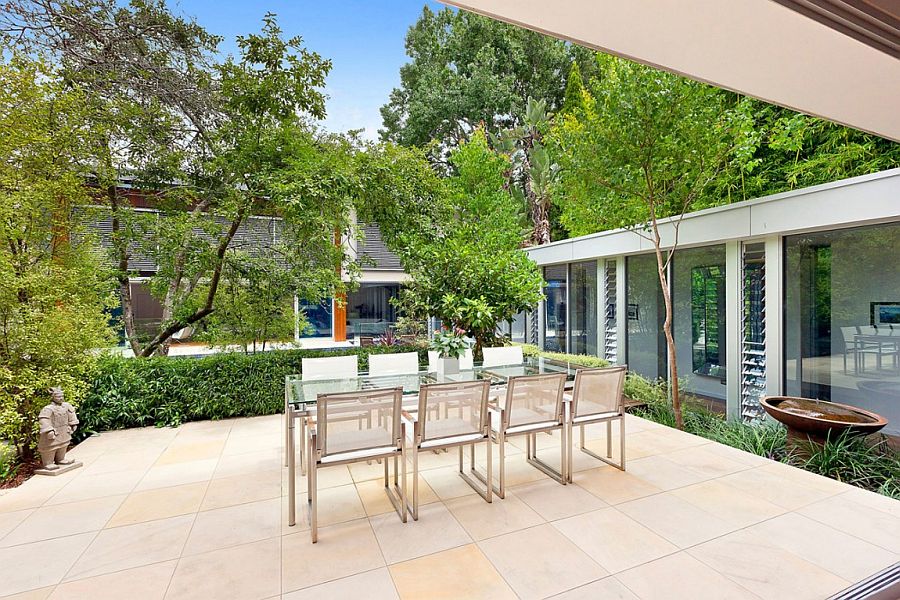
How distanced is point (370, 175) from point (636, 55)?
13.3ft

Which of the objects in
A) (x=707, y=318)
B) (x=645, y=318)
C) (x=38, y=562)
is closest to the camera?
(x=38, y=562)

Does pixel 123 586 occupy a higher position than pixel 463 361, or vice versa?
pixel 463 361

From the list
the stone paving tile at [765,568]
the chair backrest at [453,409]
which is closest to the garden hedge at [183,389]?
the chair backrest at [453,409]

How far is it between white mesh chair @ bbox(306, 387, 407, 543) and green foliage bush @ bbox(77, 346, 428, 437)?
299 centimetres

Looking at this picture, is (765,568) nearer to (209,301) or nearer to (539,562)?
(539,562)

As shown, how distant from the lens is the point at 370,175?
550 cm

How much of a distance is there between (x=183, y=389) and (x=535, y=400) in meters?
4.38

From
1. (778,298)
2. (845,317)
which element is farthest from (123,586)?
(845,317)

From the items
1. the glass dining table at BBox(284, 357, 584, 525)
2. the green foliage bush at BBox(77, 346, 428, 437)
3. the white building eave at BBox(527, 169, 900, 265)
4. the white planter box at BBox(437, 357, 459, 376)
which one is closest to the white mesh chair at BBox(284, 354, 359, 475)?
the glass dining table at BBox(284, 357, 584, 525)

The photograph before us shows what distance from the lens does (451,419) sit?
3129mm

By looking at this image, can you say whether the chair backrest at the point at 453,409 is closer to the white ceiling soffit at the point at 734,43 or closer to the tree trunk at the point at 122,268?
Answer: the white ceiling soffit at the point at 734,43

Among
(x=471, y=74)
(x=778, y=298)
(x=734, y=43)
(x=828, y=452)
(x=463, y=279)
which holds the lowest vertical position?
(x=828, y=452)

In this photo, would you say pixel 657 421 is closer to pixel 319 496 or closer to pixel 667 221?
pixel 667 221

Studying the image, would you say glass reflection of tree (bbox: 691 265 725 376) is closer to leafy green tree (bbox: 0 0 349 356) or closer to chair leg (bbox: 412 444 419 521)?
chair leg (bbox: 412 444 419 521)
